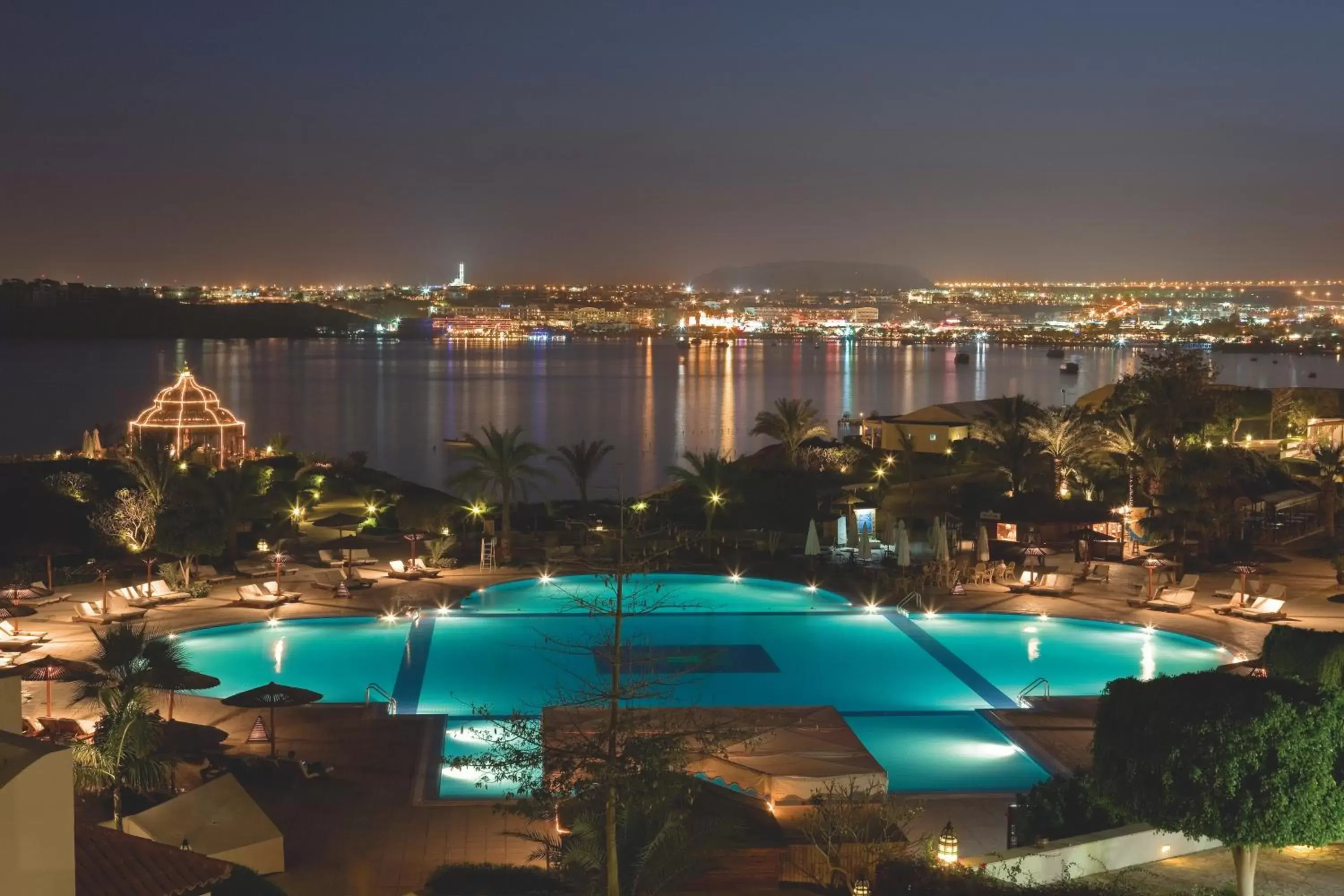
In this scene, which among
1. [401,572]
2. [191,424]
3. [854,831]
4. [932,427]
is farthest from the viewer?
[932,427]

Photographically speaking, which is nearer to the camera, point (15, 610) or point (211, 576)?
point (15, 610)

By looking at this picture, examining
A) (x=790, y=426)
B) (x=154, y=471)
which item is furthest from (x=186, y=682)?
(x=790, y=426)

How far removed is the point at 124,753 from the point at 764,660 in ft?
24.7

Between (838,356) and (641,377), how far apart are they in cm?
5238

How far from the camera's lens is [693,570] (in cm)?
1936

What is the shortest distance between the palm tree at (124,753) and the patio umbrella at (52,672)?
1.36 metres

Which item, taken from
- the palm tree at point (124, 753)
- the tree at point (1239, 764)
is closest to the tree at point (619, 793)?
the tree at point (1239, 764)

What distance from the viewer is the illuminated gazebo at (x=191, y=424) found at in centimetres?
2773

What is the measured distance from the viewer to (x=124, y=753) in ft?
29.0

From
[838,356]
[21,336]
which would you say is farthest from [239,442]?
[21,336]

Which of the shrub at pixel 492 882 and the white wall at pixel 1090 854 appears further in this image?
the white wall at pixel 1090 854

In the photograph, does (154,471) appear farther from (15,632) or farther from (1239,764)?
(1239,764)

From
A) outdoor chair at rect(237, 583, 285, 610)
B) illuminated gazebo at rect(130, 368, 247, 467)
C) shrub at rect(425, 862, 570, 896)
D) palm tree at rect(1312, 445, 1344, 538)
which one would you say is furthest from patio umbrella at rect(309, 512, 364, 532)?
palm tree at rect(1312, 445, 1344, 538)

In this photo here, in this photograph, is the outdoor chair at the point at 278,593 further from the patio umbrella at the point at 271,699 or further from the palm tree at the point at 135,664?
the palm tree at the point at 135,664
